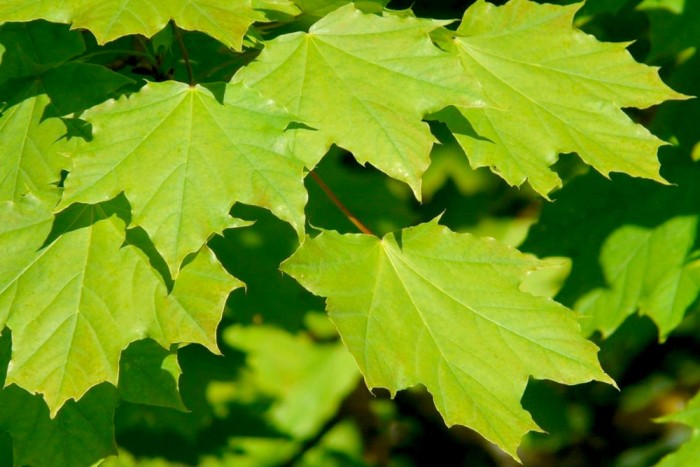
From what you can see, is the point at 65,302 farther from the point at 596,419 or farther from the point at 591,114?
the point at 596,419

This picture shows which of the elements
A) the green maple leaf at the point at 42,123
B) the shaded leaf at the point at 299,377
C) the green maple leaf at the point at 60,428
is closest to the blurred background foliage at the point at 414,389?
the shaded leaf at the point at 299,377

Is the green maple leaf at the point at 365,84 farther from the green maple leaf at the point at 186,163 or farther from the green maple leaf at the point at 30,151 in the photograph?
the green maple leaf at the point at 30,151

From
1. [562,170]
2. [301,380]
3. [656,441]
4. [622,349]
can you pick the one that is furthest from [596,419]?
[562,170]

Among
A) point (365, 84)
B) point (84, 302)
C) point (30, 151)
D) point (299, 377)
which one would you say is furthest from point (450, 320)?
point (299, 377)

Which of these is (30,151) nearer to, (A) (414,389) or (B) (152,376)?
(B) (152,376)

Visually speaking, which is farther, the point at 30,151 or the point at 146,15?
the point at 30,151
